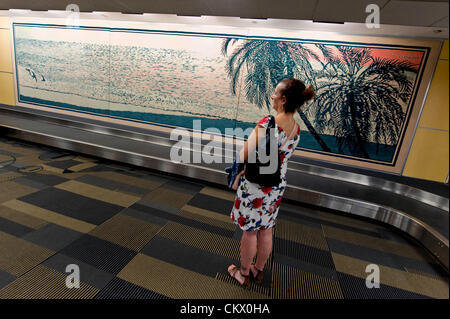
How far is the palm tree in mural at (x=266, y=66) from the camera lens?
4082 mm

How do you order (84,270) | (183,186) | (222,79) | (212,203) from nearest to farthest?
(84,270) → (212,203) → (183,186) → (222,79)

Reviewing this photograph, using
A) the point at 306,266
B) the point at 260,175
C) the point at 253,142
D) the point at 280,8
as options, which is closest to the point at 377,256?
the point at 306,266

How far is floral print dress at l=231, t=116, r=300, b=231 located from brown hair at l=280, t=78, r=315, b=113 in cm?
18

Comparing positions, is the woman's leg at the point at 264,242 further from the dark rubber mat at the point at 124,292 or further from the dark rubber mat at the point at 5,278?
the dark rubber mat at the point at 5,278

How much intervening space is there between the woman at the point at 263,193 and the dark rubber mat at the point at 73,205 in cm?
163

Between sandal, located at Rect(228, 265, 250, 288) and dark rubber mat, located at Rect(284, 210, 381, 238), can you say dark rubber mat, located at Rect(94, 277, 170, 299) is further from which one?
dark rubber mat, located at Rect(284, 210, 381, 238)

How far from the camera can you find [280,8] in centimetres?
294

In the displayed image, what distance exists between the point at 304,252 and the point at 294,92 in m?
1.76

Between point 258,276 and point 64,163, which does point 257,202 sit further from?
point 64,163

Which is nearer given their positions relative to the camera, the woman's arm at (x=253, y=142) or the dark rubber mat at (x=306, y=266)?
the woman's arm at (x=253, y=142)

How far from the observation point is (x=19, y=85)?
6.12 meters

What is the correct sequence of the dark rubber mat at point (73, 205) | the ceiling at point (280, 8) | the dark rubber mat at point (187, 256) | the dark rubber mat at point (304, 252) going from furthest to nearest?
the dark rubber mat at point (73, 205), the dark rubber mat at point (304, 252), the ceiling at point (280, 8), the dark rubber mat at point (187, 256)

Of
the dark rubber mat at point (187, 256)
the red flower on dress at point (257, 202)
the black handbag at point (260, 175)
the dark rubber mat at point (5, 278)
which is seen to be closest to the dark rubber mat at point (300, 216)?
the dark rubber mat at point (187, 256)
